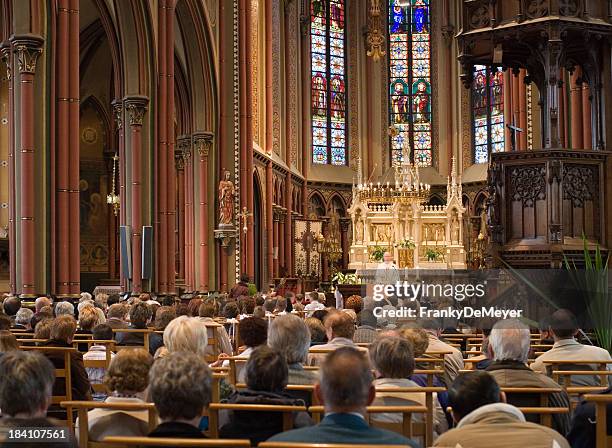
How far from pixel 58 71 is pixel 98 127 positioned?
12614 millimetres

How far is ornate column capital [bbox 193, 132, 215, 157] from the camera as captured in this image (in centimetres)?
2662

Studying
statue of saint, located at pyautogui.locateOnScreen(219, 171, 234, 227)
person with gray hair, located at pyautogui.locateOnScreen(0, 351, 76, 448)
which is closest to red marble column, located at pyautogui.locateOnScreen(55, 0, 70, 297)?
statue of saint, located at pyautogui.locateOnScreen(219, 171, 234, 227)

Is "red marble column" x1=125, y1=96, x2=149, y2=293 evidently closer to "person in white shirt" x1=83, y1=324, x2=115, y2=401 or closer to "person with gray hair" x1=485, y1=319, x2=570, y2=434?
"person in white shirt" x1=83, y1=324, x2=115, y2=401

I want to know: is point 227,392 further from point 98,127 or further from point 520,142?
point 520,142

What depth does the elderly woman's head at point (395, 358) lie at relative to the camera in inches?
220

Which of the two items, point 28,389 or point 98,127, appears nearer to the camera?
point 28,389

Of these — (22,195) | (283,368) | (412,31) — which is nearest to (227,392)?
(283,368)

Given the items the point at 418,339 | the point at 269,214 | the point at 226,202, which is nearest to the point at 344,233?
the point at 269,214

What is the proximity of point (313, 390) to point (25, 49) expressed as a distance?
501 inches

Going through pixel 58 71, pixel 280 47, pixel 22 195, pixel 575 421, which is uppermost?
pixel 280 47

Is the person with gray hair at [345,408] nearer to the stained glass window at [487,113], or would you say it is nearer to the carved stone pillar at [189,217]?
the carved stone pillar at [189,217]

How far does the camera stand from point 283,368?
16.5ft

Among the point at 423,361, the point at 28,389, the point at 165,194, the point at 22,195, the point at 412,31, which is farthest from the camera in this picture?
the point at 412,31

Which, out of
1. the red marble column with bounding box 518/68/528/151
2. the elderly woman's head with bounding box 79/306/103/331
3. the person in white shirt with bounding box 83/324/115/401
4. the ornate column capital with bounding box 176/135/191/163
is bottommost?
the person in white shirt with bounding box 83/324/115/401
